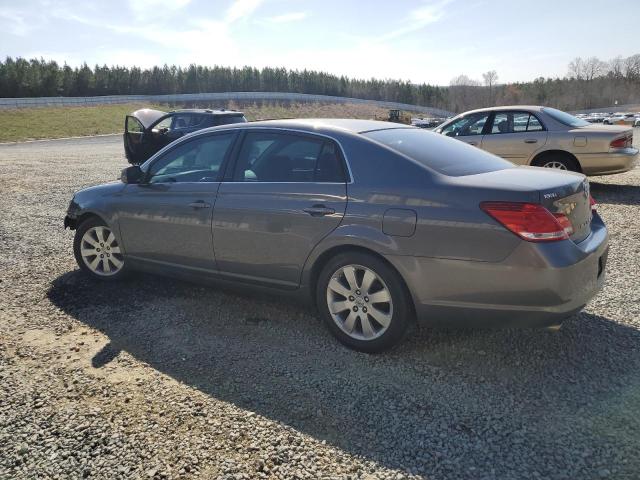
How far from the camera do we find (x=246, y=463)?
2463 mm

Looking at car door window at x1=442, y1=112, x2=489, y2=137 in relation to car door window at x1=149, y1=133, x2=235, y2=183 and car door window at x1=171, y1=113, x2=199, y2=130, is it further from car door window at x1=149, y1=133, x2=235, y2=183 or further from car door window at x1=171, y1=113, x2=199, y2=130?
car door window at x1=149, y1=133, x2=235, y2=183

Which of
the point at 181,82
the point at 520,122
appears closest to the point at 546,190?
the point at 520,122

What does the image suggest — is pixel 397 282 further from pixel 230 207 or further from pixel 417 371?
pixel 230 207

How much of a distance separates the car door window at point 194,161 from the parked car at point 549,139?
6.55 m

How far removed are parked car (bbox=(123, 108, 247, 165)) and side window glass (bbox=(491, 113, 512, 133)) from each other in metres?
5.45

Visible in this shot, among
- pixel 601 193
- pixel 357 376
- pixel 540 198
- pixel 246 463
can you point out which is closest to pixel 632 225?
pixel 601 193

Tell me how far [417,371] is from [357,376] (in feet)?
1.32

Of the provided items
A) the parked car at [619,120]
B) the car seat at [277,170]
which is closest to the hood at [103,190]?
→ the car seat at [277,170]

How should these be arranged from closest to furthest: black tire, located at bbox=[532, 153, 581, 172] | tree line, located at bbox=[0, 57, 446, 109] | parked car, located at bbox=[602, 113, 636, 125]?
black tire, located at bbox=[532, 153, 581, 172]
parked car, located at bbox=[602, 113, 636, 125]
tree line, located at bbox=[0, 57, 446, 109]

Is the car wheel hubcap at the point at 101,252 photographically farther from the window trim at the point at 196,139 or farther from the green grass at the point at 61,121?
the green grass at the point at 61,121

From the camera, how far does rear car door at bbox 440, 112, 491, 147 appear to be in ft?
31.7

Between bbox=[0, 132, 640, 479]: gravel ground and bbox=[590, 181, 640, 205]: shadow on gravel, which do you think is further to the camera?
bbox=[590, 181, 640, 205]: shadow on gravel

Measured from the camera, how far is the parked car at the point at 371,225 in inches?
118

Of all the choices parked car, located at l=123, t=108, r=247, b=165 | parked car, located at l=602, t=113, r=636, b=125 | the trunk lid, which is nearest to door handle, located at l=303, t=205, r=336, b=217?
the trunk lid
